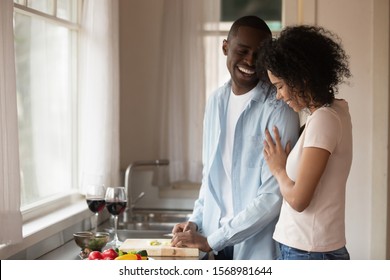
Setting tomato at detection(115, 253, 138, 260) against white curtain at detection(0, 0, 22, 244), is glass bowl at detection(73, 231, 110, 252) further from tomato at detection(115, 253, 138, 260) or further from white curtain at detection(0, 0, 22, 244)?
tomato at detection(115, 253, 138, 260)

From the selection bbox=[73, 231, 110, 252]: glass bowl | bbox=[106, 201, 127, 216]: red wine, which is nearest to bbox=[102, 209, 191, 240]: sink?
bbox=[106, 201, 127, 216]: red wine

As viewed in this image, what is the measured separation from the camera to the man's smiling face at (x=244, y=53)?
5.08 feet

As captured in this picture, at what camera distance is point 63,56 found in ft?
8.00

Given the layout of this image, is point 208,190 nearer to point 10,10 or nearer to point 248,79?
point 248,79

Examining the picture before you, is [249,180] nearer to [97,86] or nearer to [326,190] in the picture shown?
[326,190]

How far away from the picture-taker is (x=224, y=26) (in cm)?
298

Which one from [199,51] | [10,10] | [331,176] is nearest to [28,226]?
[10,10]

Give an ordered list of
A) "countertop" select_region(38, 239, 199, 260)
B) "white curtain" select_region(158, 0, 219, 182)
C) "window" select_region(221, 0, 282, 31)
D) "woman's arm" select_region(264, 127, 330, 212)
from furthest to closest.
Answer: "window" select_region(221, 0, 282, 31), "white curtain" select_region(158, 0, 219, 182), "countertop" select_region(38, 239, 199, 260), "woman's arm" select_region(264, 127, 330, 212)

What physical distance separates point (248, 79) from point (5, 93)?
581mm

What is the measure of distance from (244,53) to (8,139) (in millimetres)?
599

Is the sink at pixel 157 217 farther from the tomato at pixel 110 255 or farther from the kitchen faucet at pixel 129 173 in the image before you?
the tomato at pixel 110 255

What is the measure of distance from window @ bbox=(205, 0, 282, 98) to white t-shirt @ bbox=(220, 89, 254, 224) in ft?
3.96

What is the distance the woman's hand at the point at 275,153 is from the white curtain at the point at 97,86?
3.51ft

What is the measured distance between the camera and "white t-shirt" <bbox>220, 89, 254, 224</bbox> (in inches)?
65.7
